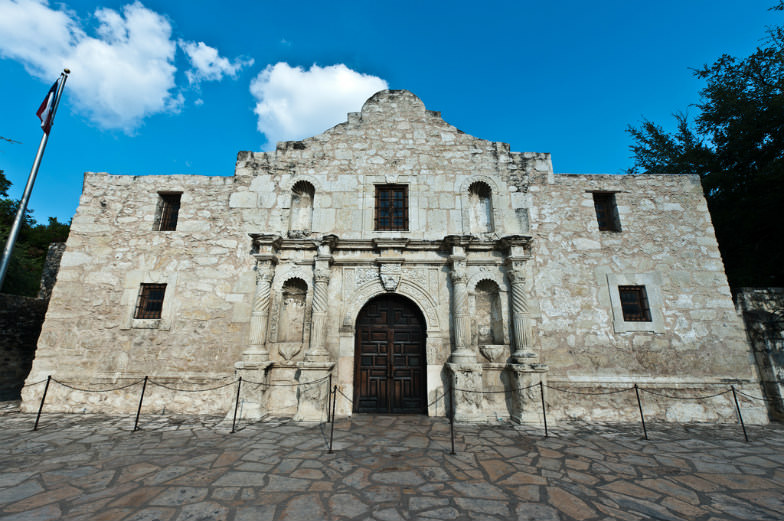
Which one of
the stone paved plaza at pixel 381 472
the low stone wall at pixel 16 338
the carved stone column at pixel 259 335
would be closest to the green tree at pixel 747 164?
the stone paved plaza at pixel 381 472

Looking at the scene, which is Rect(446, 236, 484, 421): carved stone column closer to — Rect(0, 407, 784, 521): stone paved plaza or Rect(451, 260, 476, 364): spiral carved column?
Rect(451, 260, 476, 364): spiral carved column

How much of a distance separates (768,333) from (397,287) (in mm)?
7944

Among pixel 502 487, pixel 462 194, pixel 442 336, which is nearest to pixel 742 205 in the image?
pixel 462 194

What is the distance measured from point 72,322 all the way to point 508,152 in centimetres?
1078

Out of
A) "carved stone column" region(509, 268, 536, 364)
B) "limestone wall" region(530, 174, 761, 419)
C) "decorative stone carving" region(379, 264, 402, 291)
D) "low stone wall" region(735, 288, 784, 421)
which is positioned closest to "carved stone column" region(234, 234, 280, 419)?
"decorative stone carving" region(379, 264, 402, 291)

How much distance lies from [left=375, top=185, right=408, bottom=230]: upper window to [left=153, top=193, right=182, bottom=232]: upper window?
16.2 ft

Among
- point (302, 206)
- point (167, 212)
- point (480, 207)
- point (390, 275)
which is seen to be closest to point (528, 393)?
point (390, 275)

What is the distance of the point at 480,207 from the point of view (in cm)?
794

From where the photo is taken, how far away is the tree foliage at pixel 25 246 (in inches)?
481

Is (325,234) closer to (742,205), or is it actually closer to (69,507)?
(69,507)

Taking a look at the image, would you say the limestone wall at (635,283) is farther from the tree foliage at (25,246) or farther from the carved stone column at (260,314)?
the tree foliage at (25,246)

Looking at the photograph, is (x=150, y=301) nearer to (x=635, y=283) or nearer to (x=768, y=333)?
(x=635, y=283)

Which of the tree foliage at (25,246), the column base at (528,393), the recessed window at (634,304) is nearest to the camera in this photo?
the column base at (528,393)

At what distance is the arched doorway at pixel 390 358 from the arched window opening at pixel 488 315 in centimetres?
129
